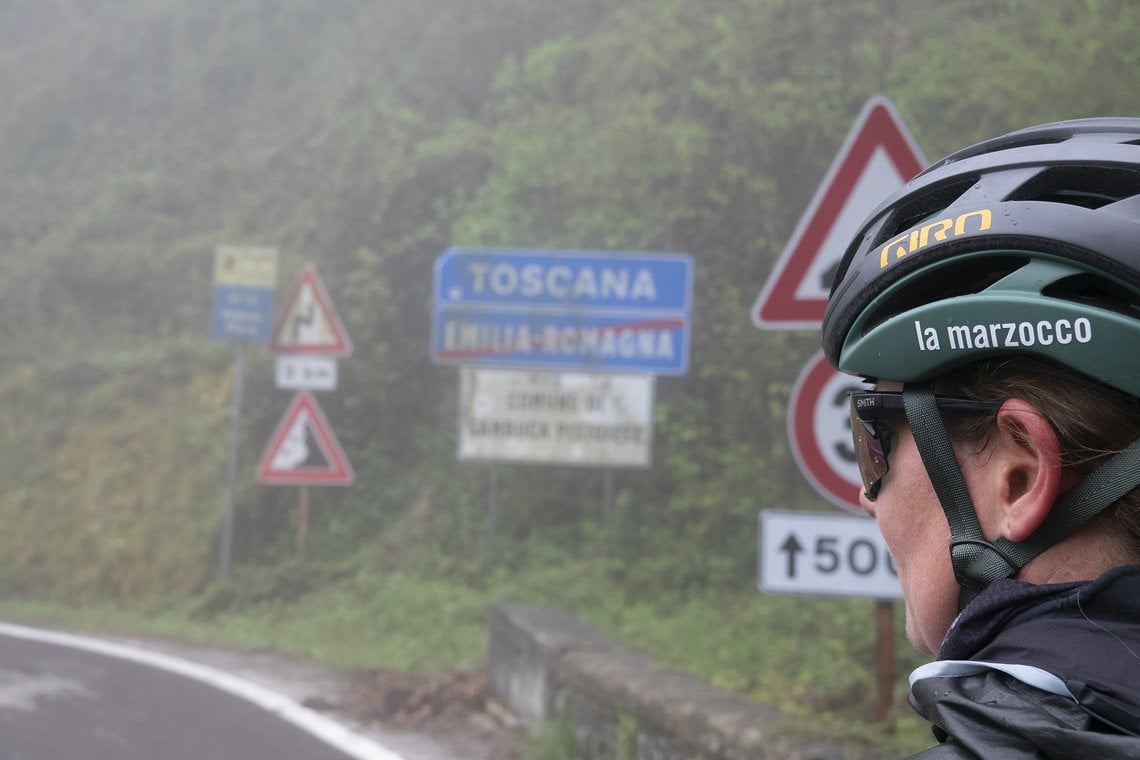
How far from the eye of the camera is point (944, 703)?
1163 mm

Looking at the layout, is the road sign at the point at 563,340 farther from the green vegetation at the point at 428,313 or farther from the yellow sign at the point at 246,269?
the yellow sign at the point at 246,269

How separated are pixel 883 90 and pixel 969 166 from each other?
12.2m

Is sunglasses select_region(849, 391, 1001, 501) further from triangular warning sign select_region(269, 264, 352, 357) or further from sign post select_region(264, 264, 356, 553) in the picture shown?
triangular warning sign select_region(269, 264, 352, 357)

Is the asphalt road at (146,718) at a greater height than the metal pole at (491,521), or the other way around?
the metal pole at (491,521)

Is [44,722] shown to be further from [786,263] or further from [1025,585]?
[1025,585]

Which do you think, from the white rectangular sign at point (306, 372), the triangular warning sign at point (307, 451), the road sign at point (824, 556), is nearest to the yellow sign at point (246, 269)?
the white rectangular sign at point (306, 372)

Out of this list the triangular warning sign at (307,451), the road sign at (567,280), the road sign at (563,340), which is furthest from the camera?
the triangular warning sign at (307,451)

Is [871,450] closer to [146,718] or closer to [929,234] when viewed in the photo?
[929,234]

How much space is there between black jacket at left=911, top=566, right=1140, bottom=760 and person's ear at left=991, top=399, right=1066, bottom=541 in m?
0.08

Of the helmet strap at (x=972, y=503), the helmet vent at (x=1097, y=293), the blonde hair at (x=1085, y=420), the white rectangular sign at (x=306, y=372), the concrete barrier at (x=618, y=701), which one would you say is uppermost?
the white rectangular sign at (x=306, y=372)

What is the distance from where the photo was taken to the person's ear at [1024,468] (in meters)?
1.24

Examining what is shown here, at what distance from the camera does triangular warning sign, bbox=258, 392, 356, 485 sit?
1148 centimetres

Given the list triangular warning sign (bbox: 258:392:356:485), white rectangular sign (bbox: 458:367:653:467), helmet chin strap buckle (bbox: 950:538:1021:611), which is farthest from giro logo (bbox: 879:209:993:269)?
triangular warning sign (bbox: 258:392:356:485)

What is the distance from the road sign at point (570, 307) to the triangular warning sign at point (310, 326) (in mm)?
1073
